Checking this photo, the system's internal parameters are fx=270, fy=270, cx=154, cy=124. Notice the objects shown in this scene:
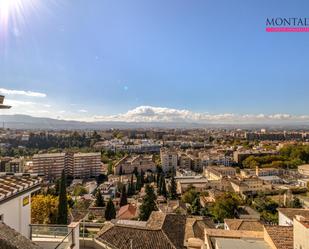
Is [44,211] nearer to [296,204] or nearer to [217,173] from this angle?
[296,204]

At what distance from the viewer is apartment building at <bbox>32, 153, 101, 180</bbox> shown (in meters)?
41.1

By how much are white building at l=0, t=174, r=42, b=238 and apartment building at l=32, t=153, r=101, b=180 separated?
4017 cm

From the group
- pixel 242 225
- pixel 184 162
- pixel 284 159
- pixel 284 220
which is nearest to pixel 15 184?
pixel 242 225

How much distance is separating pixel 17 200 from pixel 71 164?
42.0 m

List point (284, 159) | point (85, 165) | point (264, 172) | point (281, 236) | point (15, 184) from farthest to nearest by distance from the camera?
1. point (284, 159)
2. point (85, 165)
3. point (264, 172)
4. point (281, 236)
5. point (15, 184)

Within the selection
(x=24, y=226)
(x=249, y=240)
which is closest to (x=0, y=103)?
(x=24, y=226)

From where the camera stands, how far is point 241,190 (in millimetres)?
28422

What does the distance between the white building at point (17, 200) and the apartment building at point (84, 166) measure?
40342 mm

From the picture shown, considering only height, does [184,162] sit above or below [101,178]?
above

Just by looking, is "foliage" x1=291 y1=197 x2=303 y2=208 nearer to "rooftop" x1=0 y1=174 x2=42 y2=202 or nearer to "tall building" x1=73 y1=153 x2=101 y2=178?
"rooftop" x1=0 y1=174 x2=42 y2=202

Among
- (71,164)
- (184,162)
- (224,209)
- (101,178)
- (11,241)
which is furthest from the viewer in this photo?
(184,162)

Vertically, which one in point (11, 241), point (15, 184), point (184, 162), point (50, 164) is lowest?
point (184, 162)

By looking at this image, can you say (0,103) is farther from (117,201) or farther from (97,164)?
(97,164)

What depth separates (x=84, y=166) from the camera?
4266 centimetres
